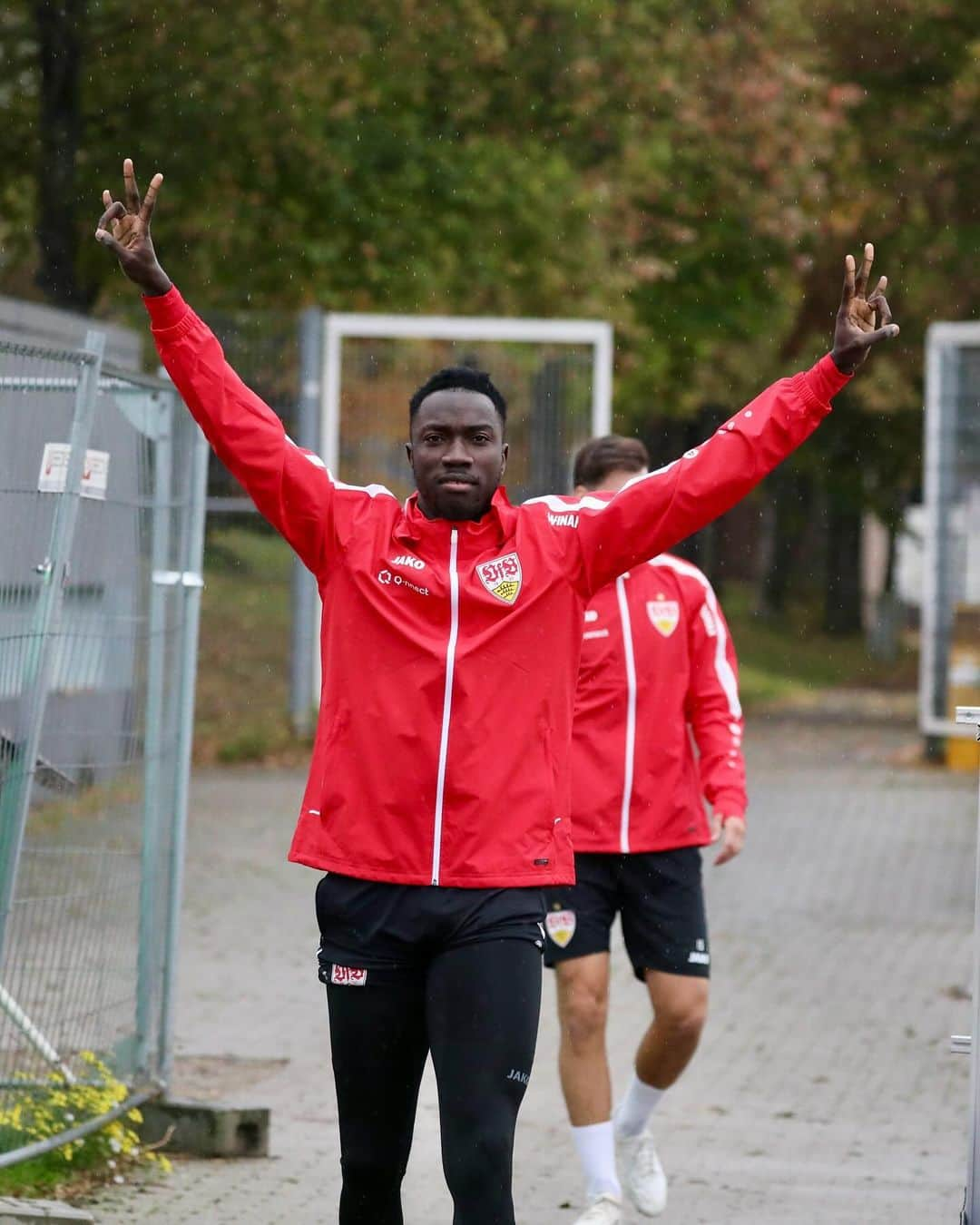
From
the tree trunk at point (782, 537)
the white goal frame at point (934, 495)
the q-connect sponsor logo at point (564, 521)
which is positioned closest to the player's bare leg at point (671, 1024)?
the q-connect sponsor logo at point (564, 521)

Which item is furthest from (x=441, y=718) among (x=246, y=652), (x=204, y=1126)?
(x=246, y=652)

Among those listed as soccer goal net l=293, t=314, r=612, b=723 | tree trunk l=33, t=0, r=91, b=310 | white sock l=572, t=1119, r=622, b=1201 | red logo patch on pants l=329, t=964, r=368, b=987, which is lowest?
white sock l=572, t=1119, r=622, b=1201

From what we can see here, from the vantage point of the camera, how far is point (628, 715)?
6.33 meters

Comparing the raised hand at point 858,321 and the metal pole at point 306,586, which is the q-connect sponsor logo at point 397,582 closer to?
the raised hand at point 858,321

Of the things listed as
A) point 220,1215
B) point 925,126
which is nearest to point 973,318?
point 925,126

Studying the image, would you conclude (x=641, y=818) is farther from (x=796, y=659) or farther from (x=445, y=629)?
(x=796, y=659)

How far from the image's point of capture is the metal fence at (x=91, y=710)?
221 inches

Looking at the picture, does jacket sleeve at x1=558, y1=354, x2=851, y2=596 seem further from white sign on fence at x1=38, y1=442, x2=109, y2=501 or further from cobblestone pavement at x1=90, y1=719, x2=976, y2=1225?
cobblestone pavement at x1=90, y1=719, x2=976, y2=1225

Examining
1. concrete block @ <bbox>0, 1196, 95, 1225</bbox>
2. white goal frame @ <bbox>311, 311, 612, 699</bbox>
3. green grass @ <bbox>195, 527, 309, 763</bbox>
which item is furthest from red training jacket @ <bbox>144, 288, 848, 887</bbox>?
green grass @ <bbox>195, 527, 309, 763</bbox>

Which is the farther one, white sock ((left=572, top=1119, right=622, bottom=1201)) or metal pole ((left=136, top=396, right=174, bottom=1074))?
metal pole ((left=136, top=396, right=174, bottom=1074))

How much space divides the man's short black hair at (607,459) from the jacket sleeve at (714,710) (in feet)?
1.44

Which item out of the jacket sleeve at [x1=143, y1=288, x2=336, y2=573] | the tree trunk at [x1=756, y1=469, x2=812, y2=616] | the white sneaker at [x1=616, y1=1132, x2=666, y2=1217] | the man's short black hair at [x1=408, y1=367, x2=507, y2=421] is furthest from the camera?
the tree trunk at [x1=756, y1=469, x2=812, y2=616]

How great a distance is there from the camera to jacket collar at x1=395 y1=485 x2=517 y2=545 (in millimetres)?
4441

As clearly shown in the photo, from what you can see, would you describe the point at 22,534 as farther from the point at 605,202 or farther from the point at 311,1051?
the point at 605,202
